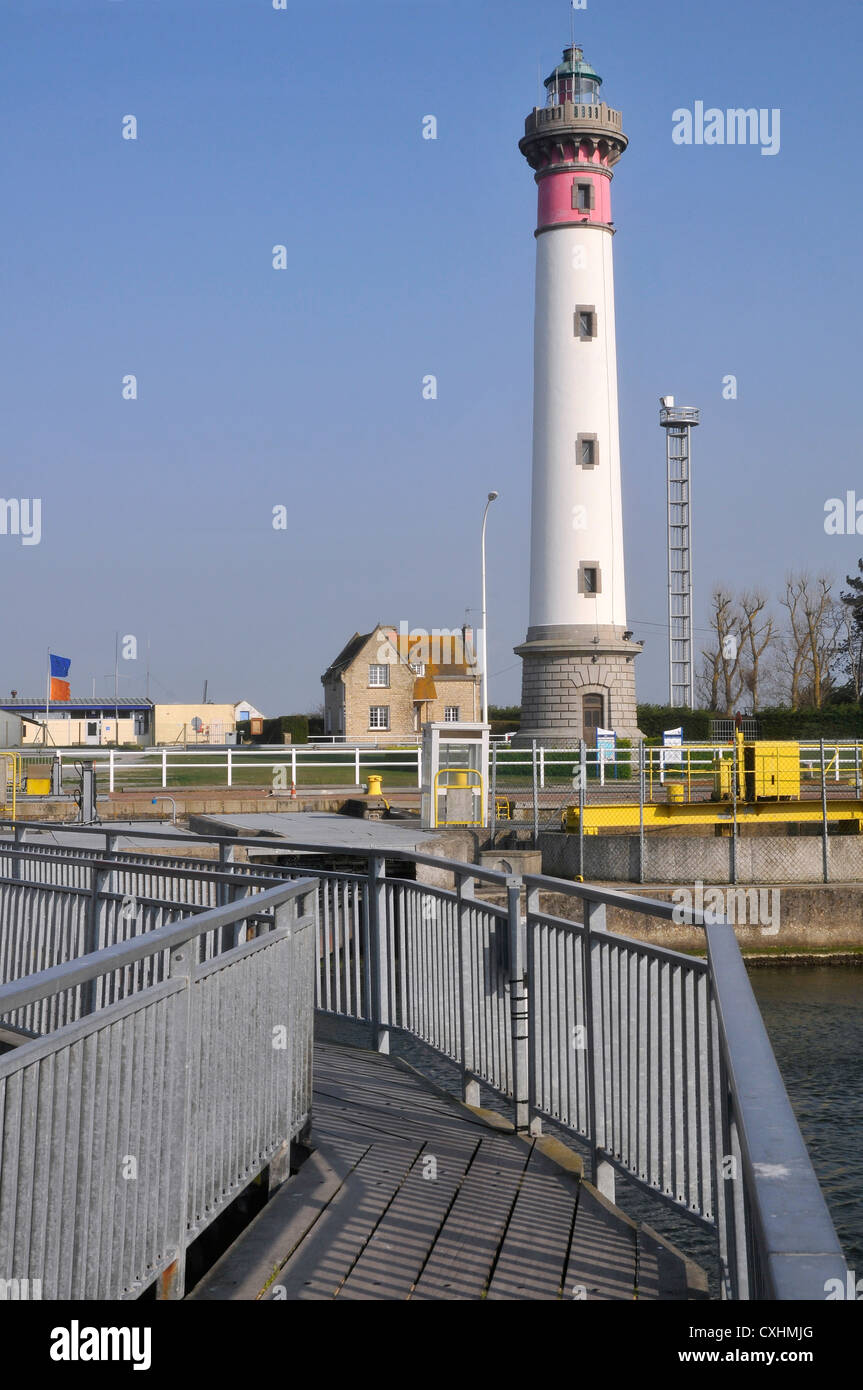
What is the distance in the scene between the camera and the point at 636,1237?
5574 mm

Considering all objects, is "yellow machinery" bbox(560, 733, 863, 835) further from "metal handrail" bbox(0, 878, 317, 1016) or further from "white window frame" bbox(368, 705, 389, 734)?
"white window frame" bbox(368, 705, 389, 734)

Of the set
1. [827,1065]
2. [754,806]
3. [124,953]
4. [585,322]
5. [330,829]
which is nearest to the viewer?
[124,953]

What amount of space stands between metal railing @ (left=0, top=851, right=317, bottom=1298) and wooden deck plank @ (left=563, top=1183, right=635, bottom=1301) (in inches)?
53.4

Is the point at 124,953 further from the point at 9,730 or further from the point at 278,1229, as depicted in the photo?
the point at 9,730

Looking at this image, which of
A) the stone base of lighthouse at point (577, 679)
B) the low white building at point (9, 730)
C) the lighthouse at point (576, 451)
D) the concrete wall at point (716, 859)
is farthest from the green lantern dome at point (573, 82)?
the concrete wall at point (716, 859)

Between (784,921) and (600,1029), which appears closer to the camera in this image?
(600,1029)

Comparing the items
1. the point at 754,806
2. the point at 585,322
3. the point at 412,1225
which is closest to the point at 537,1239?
the point at 412,1225

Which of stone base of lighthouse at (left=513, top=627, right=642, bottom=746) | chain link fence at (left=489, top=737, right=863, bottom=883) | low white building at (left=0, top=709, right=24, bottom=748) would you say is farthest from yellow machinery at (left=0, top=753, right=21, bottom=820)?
stone base of lighthouse at (left=513, top=627, right=642, bottom=746)

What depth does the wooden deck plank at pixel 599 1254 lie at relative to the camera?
4957mm

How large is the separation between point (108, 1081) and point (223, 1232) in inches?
87.6

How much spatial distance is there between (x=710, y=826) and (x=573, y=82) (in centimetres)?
3838

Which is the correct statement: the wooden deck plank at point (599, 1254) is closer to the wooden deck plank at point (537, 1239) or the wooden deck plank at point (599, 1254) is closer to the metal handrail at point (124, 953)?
the wooden deck plank at point (537, 1239)

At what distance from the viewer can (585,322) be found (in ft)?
170

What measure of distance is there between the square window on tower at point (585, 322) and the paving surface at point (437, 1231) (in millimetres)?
47334
